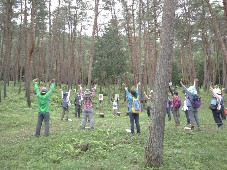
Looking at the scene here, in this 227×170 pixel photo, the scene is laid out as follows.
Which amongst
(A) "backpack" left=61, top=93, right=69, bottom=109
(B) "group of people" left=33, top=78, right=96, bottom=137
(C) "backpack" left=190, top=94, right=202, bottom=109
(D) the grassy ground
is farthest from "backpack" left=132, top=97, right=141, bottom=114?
(A) "backpack" left=61, top=93, right=69, bottom=109

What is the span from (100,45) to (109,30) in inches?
78.8

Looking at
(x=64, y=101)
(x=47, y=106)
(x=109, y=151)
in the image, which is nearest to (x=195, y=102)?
(x=109, y=151)

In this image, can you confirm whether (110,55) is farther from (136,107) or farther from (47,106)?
(136,107)

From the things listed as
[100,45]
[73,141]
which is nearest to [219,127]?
[73,141]

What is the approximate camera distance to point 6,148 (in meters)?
9.01

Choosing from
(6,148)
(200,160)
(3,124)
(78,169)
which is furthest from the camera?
(3,124)

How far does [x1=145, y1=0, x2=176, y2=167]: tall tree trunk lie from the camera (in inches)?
267

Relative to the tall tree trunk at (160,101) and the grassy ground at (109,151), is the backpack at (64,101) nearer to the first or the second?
the grassy ground at (109,151)

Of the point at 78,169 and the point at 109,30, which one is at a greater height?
the point at 109,30

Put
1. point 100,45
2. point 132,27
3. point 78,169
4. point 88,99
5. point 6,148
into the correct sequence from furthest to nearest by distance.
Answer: point 100,45
point 132,27
point 88,99
point 6,148
point 78,169

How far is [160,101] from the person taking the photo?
6812 mm

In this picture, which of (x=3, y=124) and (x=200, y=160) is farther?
(x=3, y=124)

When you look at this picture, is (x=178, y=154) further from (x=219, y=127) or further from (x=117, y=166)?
(x=219, y=127)

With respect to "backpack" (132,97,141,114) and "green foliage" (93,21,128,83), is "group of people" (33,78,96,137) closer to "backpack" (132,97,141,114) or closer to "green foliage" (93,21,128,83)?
"backpack" (132,97,141,114)
